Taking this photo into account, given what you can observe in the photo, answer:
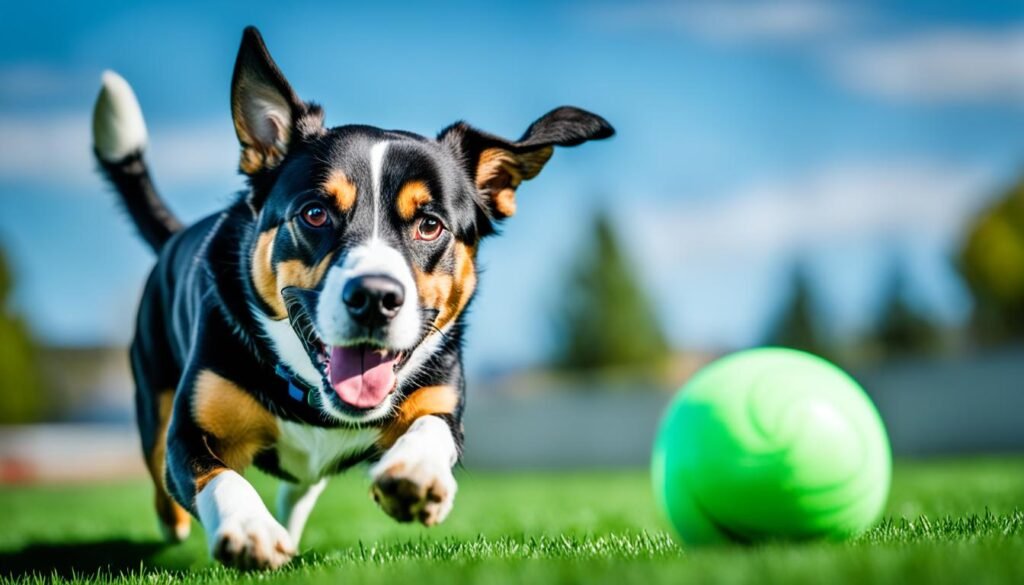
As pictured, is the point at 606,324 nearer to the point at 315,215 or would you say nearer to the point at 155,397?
the point at 155,397

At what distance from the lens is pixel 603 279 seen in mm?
38625

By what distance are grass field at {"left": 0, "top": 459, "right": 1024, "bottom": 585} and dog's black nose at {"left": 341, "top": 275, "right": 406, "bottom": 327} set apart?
876 millimetres

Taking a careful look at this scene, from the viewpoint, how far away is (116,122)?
604 centimetres

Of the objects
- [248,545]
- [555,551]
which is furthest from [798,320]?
[248,545]

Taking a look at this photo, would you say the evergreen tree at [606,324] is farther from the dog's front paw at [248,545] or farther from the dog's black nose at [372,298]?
the dog's front paw at [248,545]

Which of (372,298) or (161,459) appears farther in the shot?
(161,459)

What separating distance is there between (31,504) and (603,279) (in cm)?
2886

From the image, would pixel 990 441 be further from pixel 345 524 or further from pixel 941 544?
pixel 941 544

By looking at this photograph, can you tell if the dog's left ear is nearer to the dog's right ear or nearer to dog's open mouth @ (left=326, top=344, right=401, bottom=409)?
the dog's right ear

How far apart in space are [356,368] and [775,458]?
157cm

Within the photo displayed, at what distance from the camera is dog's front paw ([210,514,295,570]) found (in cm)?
314

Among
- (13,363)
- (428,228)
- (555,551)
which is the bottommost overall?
(13,363)

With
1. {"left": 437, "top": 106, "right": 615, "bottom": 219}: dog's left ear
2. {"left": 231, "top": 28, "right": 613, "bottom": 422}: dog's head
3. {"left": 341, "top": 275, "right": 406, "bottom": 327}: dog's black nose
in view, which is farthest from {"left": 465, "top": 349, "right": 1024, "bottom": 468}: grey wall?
{"left": 341, "top": 275, "right": 406, "bottom": 327}: dog's black nose

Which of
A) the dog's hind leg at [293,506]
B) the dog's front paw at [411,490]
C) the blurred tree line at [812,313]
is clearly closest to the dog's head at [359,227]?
the dog's front paw at [411,490]
